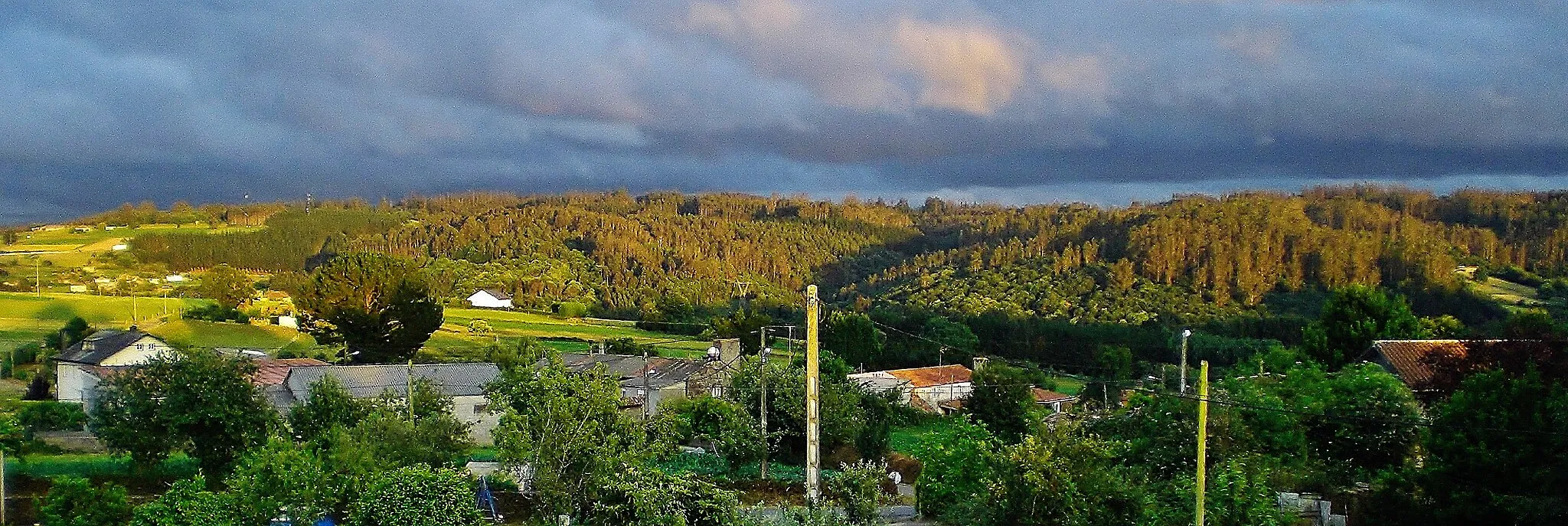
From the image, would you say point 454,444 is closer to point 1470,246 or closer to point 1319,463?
point 1319,463

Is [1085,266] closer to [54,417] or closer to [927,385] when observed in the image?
[927,385]

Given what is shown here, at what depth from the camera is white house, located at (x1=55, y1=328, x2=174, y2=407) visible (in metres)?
58.1

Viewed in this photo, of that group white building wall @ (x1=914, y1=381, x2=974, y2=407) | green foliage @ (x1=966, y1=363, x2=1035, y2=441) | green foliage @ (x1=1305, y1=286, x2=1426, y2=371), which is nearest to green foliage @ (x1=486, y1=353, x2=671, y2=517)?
green foliage @ (x1=966, y1=363, x2=1035, y2=441)

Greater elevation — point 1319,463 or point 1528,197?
point 1528,197

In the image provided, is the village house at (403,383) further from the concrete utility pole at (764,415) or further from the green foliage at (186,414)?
the concrete utility pole at (764,415)

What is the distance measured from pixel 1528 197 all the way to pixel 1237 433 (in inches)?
7384

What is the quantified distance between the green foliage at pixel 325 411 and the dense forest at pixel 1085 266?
65.3 meters

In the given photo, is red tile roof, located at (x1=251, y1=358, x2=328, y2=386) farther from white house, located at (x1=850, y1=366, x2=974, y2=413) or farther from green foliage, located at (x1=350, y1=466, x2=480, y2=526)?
green foliage, located at (x1=350, y1=466, x2=480, y2=526)

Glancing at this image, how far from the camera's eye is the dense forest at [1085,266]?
402 feet

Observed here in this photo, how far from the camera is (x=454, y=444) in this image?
36.2m

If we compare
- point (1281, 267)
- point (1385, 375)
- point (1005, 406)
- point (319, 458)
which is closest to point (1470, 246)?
point (1281, 267)

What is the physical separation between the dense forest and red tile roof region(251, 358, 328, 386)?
5250cm

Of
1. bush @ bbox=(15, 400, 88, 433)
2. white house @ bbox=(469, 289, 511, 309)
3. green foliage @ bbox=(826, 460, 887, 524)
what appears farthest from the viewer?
white house @ bbox=(469, 289, 511, 309)

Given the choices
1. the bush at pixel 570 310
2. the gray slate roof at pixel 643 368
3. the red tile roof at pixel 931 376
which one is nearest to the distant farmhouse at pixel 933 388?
the red tile roof at pixel 931 376
